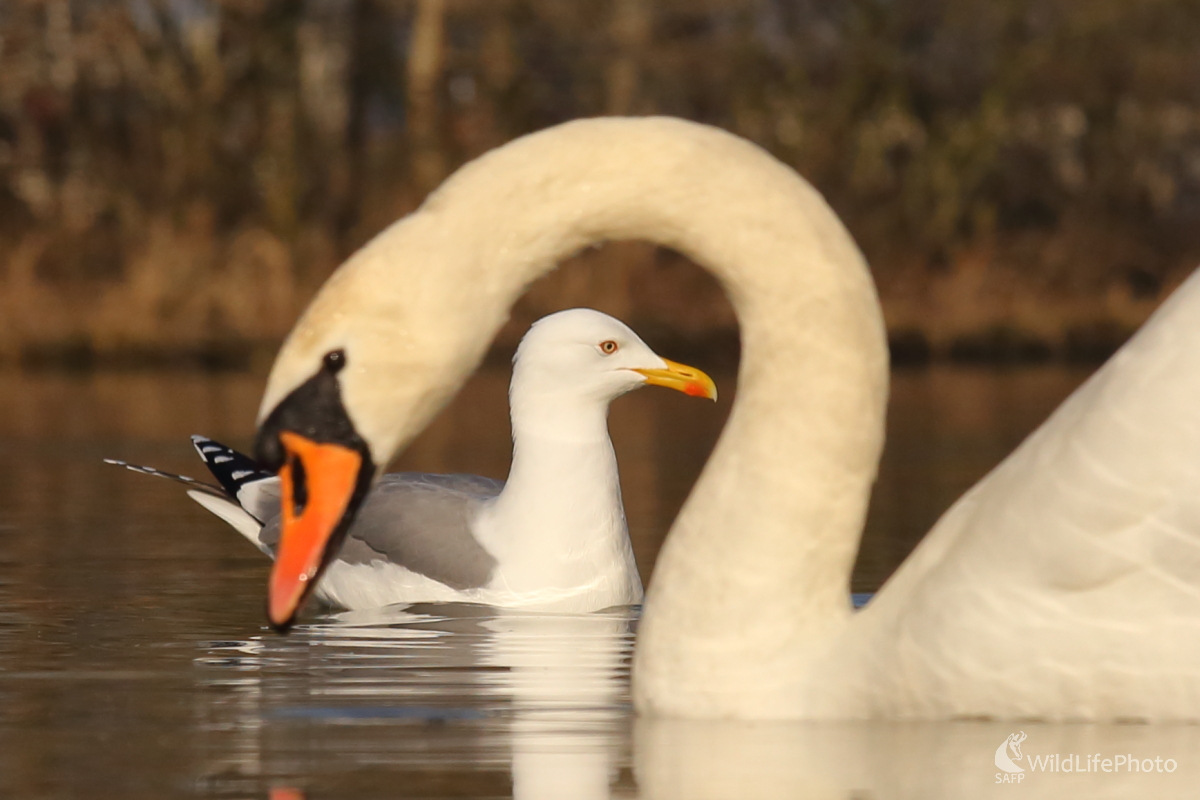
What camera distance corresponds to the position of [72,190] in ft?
69.2

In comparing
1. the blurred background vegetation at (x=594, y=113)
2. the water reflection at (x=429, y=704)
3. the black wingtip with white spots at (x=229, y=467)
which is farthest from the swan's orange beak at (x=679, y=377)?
the blurred background vegetation at (x=594, y=113)

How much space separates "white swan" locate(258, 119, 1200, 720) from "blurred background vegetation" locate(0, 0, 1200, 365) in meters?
13.3

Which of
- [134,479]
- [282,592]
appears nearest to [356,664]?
[282,592]

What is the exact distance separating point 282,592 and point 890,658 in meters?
1.01

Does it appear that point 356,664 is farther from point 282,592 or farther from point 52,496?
point 52,496

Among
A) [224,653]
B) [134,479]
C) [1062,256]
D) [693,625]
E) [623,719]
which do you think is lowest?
[1062,256]

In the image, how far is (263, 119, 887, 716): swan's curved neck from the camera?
3.98 metres

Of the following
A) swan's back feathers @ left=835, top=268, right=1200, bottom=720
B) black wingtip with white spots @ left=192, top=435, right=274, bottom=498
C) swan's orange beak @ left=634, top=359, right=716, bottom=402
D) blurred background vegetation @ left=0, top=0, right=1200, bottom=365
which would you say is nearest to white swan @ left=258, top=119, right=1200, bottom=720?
swan's back feathers @ left=835, top=268, right=1200, bottom=720

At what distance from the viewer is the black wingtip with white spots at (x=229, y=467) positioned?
7707mm

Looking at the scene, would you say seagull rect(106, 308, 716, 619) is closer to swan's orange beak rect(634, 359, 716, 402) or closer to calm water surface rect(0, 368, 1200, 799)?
swan's orange beak rect(634, 359, 716, 402)

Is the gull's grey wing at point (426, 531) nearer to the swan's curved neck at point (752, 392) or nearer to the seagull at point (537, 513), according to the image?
the seagull at point (537, 513)

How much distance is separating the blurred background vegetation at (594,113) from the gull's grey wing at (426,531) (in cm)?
1029

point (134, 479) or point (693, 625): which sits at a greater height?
point (693, 625)

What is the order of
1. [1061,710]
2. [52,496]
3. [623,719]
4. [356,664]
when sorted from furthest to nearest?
[52,496]
[356,664]
[623,719]
[1061,710]
